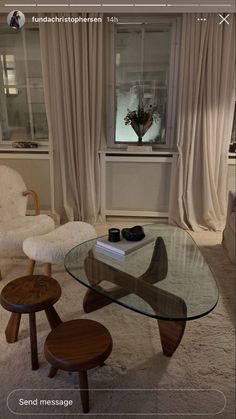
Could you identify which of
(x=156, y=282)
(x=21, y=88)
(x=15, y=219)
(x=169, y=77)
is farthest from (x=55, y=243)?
(x=169, y=77)

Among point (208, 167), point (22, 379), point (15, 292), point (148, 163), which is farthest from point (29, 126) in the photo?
point (22, 379)

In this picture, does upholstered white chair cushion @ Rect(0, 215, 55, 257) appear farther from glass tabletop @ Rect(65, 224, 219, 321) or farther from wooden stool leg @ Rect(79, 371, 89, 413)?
wooden stool leg @ Rect(79, 371, 89, 413)

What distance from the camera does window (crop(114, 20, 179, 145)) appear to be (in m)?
2.99

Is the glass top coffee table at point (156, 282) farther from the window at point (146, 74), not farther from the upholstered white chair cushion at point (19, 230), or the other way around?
the window at point (146, 74)

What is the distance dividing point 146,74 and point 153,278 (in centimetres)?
234

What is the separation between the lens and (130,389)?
4.33 feet

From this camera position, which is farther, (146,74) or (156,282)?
(146,74)

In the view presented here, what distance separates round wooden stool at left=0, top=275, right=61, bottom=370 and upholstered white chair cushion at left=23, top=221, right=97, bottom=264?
275 mm

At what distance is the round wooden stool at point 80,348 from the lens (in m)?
1.13

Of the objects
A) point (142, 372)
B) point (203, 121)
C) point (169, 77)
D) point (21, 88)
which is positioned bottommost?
point (142, 372)

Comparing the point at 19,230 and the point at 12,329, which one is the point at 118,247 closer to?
the point at 12,329

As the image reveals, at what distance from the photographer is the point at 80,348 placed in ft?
3.86

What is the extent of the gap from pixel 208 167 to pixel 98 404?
233 centimetres

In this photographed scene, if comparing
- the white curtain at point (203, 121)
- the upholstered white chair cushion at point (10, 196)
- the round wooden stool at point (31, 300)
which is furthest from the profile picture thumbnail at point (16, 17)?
the round wooden stool at point (31, 300)
